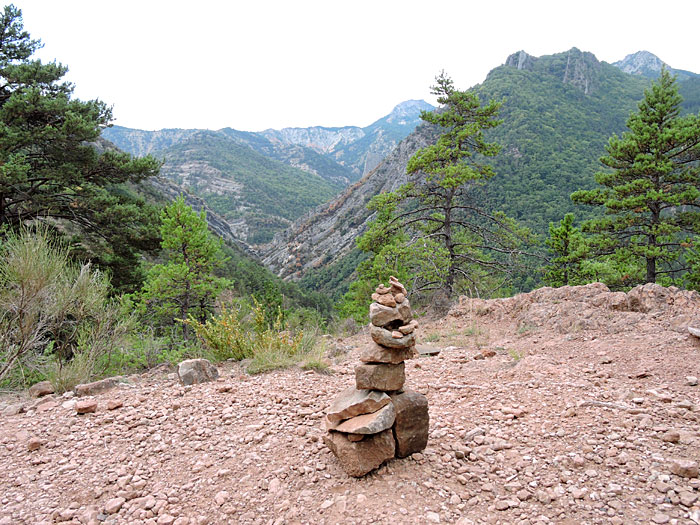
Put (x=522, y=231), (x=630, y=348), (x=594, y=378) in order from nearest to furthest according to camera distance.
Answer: (x=594, y=378) → (x=630, y=348) → (x=522, y=231)

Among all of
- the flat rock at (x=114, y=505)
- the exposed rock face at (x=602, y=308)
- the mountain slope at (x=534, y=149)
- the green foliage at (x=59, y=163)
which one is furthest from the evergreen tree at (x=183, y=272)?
the mountain slope at (x=534, y=149)

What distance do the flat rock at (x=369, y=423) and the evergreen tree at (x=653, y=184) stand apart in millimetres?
11155

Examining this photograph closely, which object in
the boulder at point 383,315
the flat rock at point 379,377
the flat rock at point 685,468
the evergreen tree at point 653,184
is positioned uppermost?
the evergreen tree at point 653,184

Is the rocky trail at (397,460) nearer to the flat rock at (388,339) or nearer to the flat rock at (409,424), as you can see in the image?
the flat rock at (409,424)

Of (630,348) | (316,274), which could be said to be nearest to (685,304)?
(630,348)

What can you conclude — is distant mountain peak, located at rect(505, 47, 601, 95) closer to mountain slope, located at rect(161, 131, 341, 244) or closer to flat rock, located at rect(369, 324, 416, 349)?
mountain slope, located at rect(161, 131, 341, 244)

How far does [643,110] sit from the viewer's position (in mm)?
11586

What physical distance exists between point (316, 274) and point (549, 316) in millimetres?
72816

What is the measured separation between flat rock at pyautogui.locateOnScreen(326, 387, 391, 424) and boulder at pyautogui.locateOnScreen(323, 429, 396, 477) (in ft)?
0.51

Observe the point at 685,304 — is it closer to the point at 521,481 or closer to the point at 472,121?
the point at 521,481

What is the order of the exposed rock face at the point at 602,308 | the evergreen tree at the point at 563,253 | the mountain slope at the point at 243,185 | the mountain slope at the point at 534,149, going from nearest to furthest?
the exposed rock face at the point at 602,308 < the evergreen tree at the point at 563,253 < the mountain slope at the point at 534,149 < the mountain slope at the point at 243,185

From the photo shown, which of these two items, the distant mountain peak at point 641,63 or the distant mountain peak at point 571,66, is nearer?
the distant mountain peak at point 571,66

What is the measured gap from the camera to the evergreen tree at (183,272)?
10.2m

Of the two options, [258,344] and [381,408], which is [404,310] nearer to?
[381,408]
